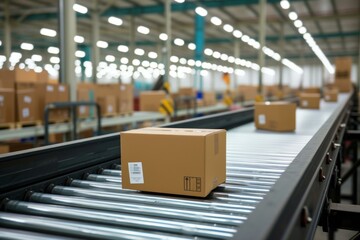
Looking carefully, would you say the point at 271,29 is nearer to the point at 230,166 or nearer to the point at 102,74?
the point at 102,74

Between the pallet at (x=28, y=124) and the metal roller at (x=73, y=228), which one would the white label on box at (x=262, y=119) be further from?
the pallet at (x=28, y=124)

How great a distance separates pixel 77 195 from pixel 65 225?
15.3 inches

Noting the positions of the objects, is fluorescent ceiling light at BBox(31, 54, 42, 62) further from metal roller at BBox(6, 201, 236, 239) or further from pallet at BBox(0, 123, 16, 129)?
metal roller at BBox(6, 201, 236, 239)

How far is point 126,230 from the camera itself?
52.8 inches

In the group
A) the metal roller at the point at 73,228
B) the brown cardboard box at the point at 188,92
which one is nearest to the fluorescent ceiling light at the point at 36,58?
the brown cardboard box at the point at 188,92

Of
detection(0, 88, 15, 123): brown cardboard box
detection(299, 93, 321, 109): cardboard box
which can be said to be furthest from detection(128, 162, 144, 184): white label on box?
detection(299, 93, 321, 109): cardboard box

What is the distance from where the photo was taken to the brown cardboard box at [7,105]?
15.8ft

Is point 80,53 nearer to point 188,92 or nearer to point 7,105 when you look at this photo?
point 188,92

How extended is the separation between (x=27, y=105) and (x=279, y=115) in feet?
11.3

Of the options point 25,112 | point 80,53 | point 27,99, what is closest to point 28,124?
point 25,112

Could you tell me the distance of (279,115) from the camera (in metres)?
3.80

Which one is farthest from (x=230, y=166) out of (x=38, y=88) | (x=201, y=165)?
(x=38, y=88)

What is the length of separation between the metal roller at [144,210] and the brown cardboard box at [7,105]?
138 inches

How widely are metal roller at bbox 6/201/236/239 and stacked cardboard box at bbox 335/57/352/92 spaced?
12786 mm
